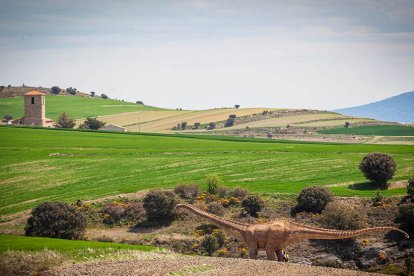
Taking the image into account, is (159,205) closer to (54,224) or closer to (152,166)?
(54,224)

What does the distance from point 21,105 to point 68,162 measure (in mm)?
115699

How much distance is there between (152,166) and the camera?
6588cm

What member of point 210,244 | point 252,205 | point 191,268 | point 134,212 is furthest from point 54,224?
point 191,268

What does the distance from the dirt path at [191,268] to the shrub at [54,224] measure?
532 inches

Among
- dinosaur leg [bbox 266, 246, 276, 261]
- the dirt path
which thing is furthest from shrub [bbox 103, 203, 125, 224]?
dinosaur leg [bbox 266, 246, 276, 261]

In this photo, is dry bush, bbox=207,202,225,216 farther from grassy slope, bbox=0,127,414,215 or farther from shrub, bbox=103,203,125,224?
shrub, bbox=103,203,125,224

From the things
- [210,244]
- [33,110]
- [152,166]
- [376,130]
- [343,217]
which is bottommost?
[210,244]

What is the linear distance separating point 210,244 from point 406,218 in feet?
42.9

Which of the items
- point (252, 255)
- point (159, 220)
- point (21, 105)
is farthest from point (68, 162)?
point (21, 105)

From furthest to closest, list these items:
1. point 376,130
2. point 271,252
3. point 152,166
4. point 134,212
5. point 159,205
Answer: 1. point 376,130
2. point 152,166
3. point 134,212
4. point 159,205
5. point 271,252

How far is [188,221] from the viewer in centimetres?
4712

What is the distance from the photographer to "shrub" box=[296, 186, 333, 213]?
46219mm

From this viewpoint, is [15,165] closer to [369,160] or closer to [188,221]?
[188,221]

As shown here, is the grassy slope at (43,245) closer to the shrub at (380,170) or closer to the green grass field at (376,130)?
the shrub at (380,170)
